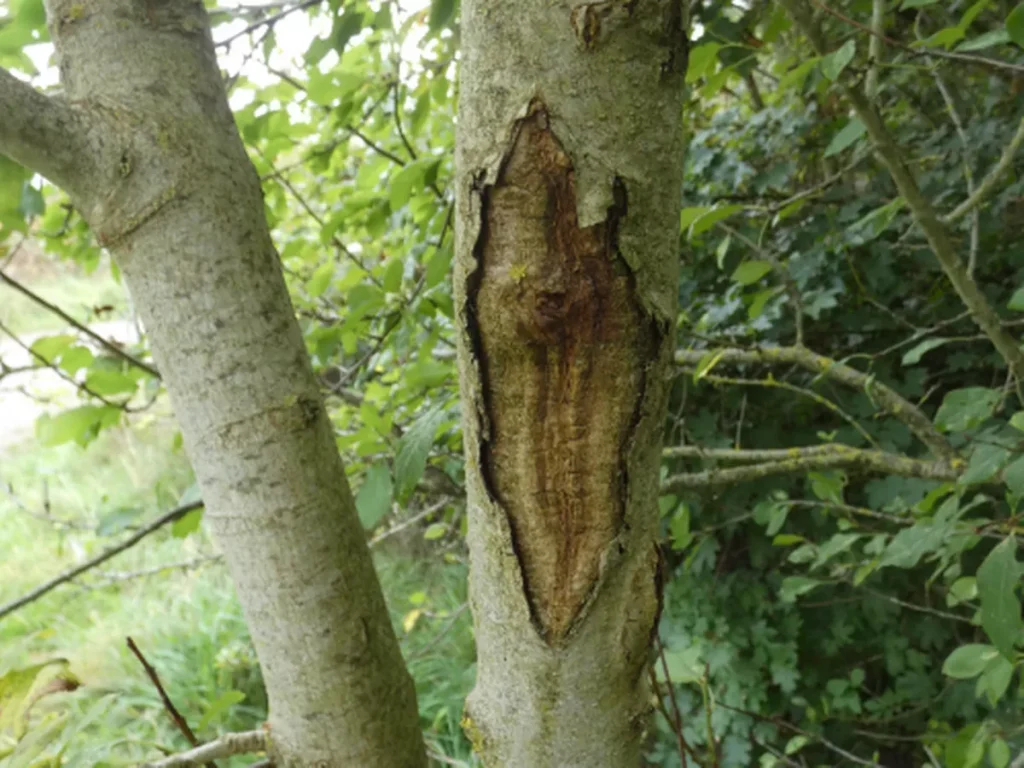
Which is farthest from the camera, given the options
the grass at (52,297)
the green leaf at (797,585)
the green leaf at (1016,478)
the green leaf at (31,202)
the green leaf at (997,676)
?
the grass at (52,297)

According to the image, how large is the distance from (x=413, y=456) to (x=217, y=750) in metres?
0.33

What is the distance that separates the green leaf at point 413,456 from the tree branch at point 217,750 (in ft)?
0.91

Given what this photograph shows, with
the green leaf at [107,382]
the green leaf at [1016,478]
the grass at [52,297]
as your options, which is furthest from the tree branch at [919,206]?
the grass at [52,297]

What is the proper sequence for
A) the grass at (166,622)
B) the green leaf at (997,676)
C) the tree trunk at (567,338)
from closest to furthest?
the tree trunk at (567,338), the green leaf at (997,676), the grass at (166,622)

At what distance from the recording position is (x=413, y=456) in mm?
806

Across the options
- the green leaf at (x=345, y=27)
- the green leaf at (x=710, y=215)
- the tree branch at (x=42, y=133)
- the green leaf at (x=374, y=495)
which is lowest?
the green leaf at (x=374, y=495)

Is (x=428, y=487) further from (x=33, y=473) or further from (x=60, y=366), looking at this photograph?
(x=33, y=473)

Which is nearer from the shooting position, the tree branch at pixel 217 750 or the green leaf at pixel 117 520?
the tree branch at pixel 217 750

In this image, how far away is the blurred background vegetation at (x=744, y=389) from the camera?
0.93m

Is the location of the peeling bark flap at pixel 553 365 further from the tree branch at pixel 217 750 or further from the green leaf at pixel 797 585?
the green leaf at pixel 797 585

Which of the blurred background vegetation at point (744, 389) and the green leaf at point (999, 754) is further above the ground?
the blurred background vegetation at point (744, 389)

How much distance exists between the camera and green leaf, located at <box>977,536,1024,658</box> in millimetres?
787

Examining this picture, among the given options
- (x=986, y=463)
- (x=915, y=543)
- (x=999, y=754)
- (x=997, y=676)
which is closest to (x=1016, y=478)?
(x=986, y=463)

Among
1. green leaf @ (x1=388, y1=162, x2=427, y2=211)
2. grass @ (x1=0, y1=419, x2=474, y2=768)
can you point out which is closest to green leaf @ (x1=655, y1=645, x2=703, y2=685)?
green leaf @ (x1=388, y1=162, x2=427, y2=211)
